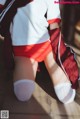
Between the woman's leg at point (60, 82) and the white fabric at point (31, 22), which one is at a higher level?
the white fabric at point (31, 22)

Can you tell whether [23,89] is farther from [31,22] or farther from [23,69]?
[31,22]

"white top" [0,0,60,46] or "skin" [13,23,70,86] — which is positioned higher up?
"white top" [0,0,60,46]

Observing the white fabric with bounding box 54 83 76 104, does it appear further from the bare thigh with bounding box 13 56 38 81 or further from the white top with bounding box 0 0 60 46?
the white top with bounding box 0 0 60 46

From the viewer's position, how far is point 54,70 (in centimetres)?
208

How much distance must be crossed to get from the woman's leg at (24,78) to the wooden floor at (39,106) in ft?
0.21

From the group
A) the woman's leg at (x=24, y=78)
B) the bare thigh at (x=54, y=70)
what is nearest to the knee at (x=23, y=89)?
the woman's leg at (x=24, y=78)

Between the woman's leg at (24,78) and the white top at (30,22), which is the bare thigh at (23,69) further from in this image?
the white top at (30,22)

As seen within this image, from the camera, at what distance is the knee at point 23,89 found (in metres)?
1.97

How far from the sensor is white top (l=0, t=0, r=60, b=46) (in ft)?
6.43

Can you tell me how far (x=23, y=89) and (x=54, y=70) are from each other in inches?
10.2

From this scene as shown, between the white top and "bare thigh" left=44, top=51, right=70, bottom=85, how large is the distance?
0.15m

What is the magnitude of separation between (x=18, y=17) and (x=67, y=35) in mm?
995

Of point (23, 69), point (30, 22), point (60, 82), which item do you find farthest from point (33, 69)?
point (30, 22)

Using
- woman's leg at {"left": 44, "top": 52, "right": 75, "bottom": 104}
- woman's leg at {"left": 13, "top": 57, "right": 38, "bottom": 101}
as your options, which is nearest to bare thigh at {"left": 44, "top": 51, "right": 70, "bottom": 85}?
woman's leg at {"left": 44, "top": 52, "right": 75, "bottom": 104}
